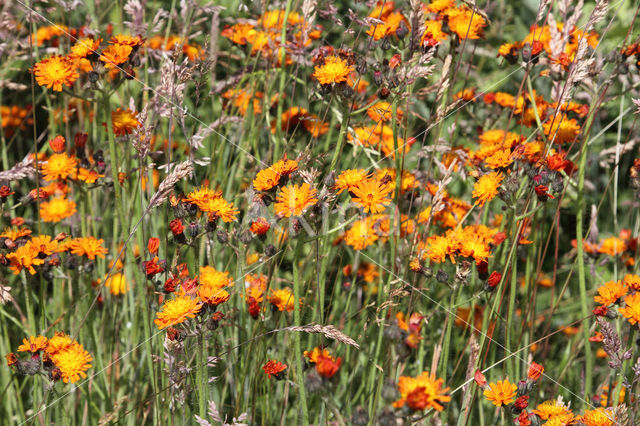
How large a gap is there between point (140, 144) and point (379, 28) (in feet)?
2.56

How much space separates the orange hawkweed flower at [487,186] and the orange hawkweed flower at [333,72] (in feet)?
1.29

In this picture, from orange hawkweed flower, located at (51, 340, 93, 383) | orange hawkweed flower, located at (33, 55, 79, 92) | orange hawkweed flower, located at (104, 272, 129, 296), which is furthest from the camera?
orange hawkweed flower, located at (104, 272, 129, 296)

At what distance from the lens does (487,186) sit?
1643mm

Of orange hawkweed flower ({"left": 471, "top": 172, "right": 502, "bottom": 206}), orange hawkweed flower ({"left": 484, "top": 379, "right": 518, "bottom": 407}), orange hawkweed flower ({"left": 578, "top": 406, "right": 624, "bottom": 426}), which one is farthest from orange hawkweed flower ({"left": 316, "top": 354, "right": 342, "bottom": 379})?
orange hawkweed flower ({"left": 471, "top": 172, "right": 502, "bottom": 206})

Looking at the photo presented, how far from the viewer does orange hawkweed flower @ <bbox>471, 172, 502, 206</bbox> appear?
1.63 m

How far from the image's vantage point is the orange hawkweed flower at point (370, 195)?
1476 millimetres

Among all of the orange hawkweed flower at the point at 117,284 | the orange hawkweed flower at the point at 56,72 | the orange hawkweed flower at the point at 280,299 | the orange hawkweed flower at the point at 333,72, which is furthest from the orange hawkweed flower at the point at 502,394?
the orange hawkweed flower at the point at 56,72

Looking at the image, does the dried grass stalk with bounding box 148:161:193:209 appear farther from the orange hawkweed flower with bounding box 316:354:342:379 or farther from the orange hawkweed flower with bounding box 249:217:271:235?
the orange hawkweed flower with bounding box 316:354:342:379

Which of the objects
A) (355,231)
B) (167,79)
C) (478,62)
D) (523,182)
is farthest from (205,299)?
(478,62)

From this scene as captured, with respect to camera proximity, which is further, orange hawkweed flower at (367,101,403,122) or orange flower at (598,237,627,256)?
orange flower at (598,237,627,256)

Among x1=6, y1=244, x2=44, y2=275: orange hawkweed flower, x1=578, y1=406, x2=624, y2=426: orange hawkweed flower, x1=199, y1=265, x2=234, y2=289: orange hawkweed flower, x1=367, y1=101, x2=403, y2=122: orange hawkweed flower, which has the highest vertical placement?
x1=367, y1=101, x2=403, y2=122: orange hawkweed flower

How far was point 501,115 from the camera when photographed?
2.30m

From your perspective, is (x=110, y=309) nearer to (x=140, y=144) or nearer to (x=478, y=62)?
(x=140, y=144)

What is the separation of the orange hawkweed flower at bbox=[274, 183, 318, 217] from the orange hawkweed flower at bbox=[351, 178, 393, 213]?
0.11 metres
